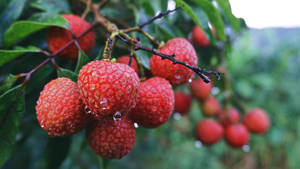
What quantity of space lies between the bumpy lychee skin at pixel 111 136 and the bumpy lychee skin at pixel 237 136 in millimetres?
1061

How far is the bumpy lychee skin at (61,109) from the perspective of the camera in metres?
0.63

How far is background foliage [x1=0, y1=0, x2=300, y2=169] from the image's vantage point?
819 mm

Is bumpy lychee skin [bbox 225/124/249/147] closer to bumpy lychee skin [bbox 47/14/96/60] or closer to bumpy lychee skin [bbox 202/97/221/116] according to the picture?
bumpy lychee skin [bbox 202/97/221/116]

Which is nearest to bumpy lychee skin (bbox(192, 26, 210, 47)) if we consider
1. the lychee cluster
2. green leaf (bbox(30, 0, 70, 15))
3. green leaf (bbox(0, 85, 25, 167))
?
the lychee cluster

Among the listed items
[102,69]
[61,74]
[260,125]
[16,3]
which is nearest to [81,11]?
[16,3]

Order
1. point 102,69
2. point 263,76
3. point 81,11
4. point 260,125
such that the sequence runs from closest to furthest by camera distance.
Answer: point 102,69 → point 81,11 → point 260,125 → point 263,76

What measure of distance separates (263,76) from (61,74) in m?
2.30

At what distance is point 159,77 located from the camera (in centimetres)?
76

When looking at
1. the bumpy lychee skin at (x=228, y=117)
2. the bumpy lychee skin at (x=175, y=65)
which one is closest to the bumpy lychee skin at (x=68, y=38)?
the bumpy lychee skin at (x=175, y=65)

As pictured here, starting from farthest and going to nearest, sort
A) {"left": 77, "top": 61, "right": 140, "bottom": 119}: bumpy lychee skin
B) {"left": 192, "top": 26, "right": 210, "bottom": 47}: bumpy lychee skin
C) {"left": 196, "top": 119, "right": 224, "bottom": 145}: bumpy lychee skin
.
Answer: {"left": 196, "top": 119, "right": 224, "bottom": 145}: bumpy lychee skin < {"left": 192, "top": 26, "right": 210, "bottom": 47}: bumpy lychee skin < {"left": 77, "top": 61, "right": 140, "bottom": 119}: bumpy lychee skin

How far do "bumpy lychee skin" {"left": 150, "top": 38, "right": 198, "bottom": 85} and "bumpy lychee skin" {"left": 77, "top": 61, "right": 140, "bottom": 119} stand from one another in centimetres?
17

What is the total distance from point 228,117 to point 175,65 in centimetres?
112

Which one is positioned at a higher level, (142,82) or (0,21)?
(0,21)

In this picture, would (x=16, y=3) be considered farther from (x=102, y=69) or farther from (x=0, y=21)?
(x=102, y=69)
